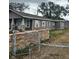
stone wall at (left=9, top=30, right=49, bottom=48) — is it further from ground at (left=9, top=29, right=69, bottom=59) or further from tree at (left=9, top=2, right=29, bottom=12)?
tree at (left=9, top=2, right=29, bottom=12)

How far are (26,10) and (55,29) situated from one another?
348 millimetres

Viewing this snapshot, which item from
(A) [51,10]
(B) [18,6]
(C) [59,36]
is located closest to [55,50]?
(C) [59,36]

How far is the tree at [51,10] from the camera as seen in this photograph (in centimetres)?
205

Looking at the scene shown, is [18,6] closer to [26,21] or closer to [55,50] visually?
[26,21]

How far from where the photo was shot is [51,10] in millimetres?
2066

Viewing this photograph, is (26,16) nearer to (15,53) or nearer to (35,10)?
(35,10)

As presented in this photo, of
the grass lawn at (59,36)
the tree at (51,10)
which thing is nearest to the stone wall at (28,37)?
the grass lawn at (59,36)

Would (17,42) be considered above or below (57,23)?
below

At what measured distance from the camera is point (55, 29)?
6.70ft

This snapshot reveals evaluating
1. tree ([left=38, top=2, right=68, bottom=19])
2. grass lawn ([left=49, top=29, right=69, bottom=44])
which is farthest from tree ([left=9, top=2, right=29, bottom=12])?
grass lawn ([left=49, top=29, right=69, bottom=44])

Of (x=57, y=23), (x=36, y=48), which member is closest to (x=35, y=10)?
(x=57, y=23)

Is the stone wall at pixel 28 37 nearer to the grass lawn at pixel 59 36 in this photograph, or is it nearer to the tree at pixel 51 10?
the grass lawn at pixel 59 36
